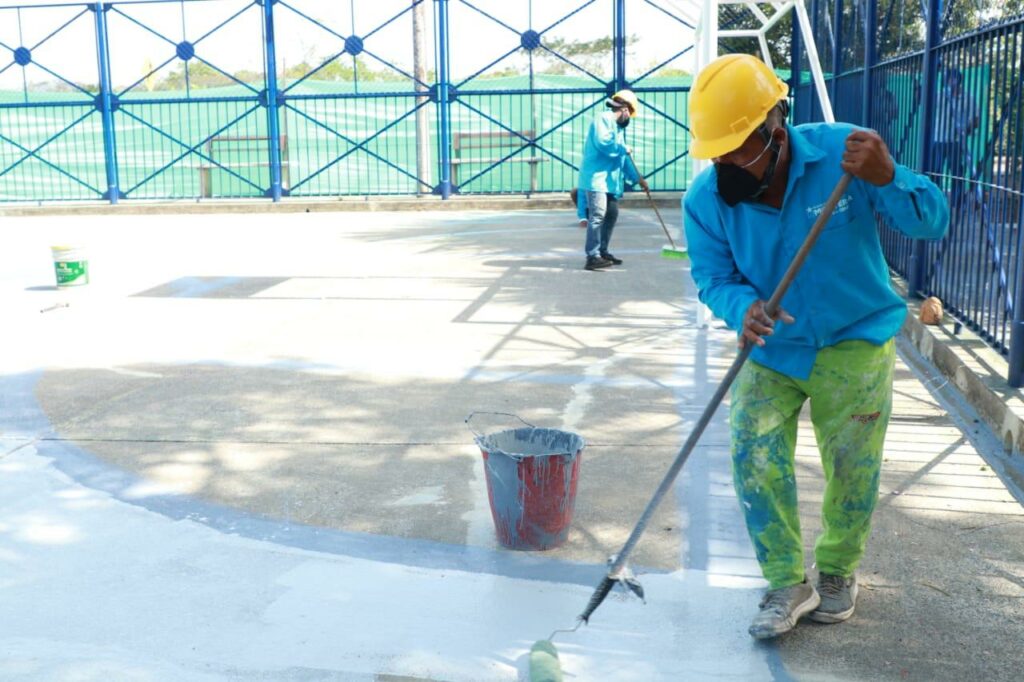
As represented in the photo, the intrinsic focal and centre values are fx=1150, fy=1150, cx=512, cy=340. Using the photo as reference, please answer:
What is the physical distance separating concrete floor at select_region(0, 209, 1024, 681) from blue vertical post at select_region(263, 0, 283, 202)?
1066cm

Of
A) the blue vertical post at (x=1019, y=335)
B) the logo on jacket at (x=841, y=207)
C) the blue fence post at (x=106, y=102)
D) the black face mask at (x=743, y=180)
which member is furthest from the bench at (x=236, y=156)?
the logo on jacket at (x=841, y=207)

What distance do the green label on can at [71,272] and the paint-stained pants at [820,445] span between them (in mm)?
9022

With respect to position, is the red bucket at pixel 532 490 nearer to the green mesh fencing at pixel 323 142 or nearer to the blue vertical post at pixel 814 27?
the blue vertical post at pixel 814 27

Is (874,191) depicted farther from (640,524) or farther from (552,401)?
(552,401)

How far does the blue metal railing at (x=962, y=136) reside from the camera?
6715mm

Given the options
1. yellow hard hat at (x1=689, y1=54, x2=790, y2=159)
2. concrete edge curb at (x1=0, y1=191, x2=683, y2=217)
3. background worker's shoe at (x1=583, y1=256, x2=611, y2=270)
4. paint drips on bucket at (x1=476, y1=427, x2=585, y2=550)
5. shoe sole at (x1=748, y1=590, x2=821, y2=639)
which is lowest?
shoe sole at (x1=748, y1=590, x2=821, y2=639)

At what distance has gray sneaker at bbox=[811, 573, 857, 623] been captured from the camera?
386cm

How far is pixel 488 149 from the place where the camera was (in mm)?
21266

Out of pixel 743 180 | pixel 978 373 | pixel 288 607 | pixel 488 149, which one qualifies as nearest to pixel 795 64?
pixel 488 149

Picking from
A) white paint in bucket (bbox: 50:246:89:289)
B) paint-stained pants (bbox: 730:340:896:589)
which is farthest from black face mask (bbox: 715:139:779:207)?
white paint in bucket (bbox: 50:246:89:289)

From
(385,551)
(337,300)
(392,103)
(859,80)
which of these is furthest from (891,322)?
(392,103)

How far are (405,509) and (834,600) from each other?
193 centimetres

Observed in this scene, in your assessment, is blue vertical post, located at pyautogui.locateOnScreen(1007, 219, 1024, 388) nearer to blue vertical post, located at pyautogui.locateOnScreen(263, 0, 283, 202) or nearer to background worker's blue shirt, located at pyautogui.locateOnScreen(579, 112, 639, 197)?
background worker's blue shirt, located at pyautogui.locateOnScreen(579, 112, 639, 197)

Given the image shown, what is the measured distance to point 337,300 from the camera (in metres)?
10.3
